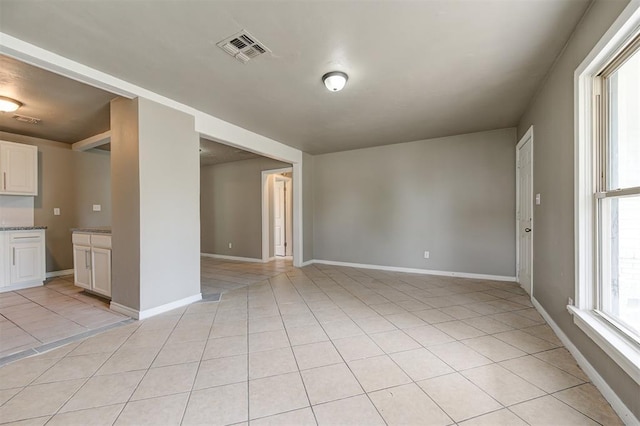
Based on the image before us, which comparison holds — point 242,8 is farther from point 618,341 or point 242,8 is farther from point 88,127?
point 88,127

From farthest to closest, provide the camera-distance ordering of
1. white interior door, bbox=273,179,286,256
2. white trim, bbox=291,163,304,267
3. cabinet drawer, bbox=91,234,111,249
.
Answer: white interior door, bbox=273,179,286,256 → white trim, bbox=291,163,304,267 → cabinet drawer, bbox=91,234,111,249

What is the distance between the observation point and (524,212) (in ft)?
12.3

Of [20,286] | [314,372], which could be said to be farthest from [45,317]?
[314,372]

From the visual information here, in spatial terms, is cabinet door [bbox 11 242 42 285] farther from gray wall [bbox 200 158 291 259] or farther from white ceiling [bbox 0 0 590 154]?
white ceiling [bbox 0 0 590 154]

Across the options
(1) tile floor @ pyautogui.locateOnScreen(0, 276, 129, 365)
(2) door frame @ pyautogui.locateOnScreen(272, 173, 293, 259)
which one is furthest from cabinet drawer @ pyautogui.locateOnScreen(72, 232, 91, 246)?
(2) door frame @ pyautogui.locateOnScreen(272, 173, 293, 259)

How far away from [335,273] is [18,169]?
537 cm

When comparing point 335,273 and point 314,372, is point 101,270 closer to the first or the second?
point 314,372

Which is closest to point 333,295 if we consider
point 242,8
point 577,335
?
point 577,335

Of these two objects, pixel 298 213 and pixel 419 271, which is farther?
pixel 298 213

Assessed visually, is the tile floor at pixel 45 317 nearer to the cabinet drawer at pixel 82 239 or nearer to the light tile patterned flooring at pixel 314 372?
the light tile patterned flooring at pixel 314 372

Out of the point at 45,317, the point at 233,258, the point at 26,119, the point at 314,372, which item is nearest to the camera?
the point at 314,372

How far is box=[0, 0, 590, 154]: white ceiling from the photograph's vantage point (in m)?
1.75

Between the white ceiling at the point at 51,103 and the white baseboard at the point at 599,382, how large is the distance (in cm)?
479

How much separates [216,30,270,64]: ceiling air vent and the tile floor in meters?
2.83
